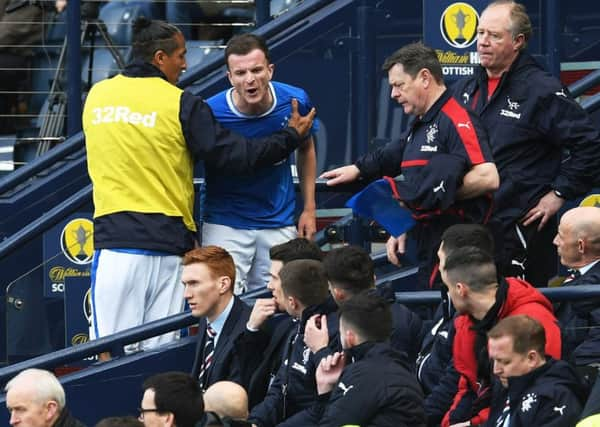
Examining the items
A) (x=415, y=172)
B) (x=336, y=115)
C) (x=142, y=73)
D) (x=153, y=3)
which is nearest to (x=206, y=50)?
(x=153, y=3)

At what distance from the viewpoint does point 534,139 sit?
855 centimetres

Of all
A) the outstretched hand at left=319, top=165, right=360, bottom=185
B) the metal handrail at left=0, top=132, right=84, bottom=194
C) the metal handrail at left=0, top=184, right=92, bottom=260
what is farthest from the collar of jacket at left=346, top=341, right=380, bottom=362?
the metal handrail at left=0, top=132, right=84, bottom=194

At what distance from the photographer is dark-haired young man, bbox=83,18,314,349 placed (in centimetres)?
921

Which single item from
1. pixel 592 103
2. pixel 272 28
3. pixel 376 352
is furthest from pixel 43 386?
pixel 272 28

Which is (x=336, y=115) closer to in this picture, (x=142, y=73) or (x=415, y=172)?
(x=142, y=73)

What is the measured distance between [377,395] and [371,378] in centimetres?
7

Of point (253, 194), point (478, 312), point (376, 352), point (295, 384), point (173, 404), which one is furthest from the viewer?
point (253, 194)

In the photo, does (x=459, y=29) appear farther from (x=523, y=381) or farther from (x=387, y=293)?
(x=523, y=381)

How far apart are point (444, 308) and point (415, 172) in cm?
67

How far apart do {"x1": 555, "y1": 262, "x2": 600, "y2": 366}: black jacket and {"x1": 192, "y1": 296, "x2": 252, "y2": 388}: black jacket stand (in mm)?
1551

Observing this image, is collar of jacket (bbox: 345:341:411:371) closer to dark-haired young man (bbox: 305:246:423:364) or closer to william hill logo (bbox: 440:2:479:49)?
dark-haired young man (bbox: 305:246:423:364)

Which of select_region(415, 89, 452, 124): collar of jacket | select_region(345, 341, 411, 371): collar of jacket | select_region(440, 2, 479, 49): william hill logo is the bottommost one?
select_region(345, 341, 411, 371): collar of jacket

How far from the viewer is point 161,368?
9133 millimetres

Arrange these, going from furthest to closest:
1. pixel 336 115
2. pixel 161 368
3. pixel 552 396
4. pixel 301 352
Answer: pixel 336 115 < pixel 161 368 < pixel 301 352 < pixel 552 396
